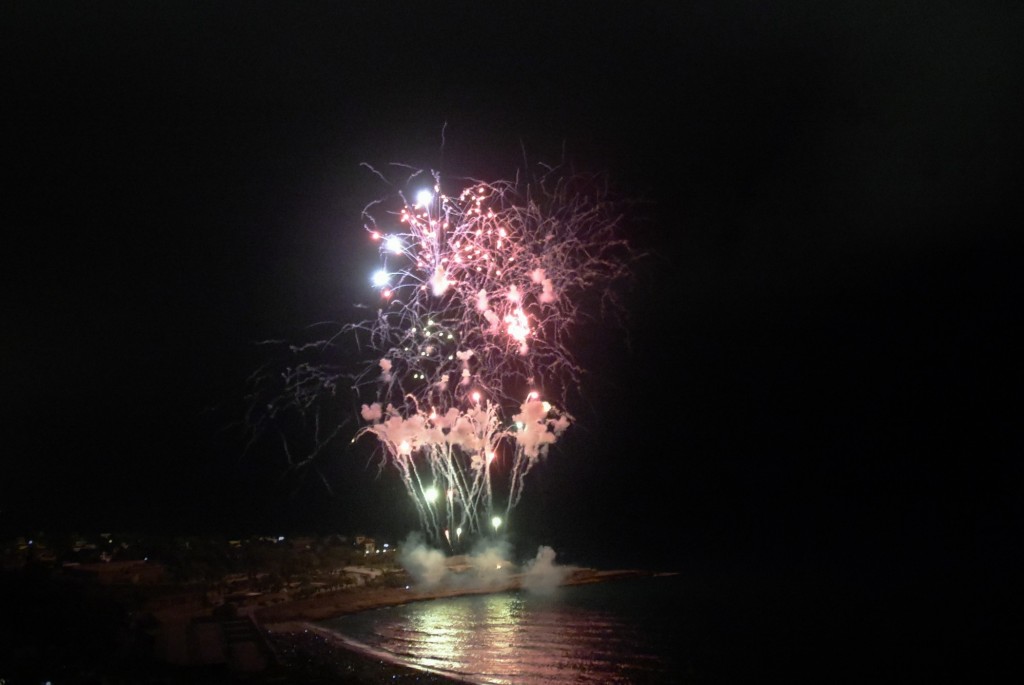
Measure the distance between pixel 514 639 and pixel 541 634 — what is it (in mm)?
709

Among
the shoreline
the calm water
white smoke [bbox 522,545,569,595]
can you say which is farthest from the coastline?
the calm water

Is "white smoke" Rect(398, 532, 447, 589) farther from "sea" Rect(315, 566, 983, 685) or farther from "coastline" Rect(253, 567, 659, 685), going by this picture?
"sea" Rect(315, 566, 983, 685)

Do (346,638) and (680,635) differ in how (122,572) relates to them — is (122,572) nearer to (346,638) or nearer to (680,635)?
(346,638)

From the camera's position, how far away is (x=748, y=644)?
1800 centimetres

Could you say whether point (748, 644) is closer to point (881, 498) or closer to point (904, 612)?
point (904, 612)

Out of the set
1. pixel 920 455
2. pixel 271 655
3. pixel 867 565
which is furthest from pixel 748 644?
pixel 920 455

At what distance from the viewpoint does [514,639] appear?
61.5 ft

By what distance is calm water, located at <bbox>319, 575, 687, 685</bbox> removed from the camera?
51.6ft

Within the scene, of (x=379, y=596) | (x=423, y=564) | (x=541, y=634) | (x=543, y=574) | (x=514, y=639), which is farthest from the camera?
(x=423, y=564)

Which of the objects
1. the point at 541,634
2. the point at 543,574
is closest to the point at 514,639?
the point at 541,634

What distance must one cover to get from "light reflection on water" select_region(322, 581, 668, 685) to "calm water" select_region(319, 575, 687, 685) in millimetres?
19

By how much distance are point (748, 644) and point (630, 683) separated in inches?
171

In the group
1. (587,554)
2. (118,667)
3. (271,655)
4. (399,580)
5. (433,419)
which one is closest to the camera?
(118,667)

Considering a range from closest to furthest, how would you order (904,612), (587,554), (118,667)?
(118,667) < (904,612) < (587,554)
